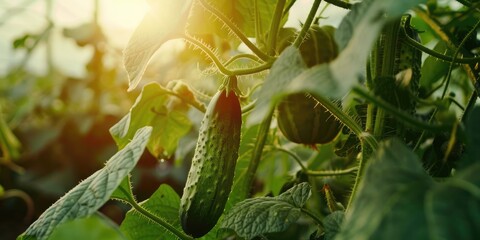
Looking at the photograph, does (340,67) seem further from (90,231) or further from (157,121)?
(157,121)

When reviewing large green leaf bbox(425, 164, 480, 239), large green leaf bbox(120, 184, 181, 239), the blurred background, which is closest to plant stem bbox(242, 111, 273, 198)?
large green leaf bbox(120, 184, 181, 239)

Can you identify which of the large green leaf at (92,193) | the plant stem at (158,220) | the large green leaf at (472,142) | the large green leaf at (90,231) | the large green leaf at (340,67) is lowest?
the large green leaf at (90,231)

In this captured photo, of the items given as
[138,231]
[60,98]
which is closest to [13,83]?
[60,98]

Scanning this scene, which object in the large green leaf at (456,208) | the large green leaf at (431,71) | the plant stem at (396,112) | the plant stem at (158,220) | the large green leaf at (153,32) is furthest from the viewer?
the large green leaf at (431,71)

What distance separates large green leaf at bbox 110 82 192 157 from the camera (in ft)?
3.84

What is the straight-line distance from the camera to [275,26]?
3.08 feet

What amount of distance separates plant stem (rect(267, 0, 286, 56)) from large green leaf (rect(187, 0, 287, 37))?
0.29ft

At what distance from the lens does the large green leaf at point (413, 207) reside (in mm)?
450

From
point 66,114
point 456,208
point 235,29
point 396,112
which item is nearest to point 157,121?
point 235,29

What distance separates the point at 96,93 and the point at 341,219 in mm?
3132

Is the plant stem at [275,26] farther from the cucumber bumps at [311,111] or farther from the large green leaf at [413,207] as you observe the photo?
the large green leaf at [413,207]

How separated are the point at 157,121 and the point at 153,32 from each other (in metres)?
0.56

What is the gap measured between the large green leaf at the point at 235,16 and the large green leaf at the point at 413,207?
0.59 m

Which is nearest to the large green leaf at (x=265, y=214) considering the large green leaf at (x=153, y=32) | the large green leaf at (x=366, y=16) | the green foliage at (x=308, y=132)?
the green foliage at (x=308, y=132)
